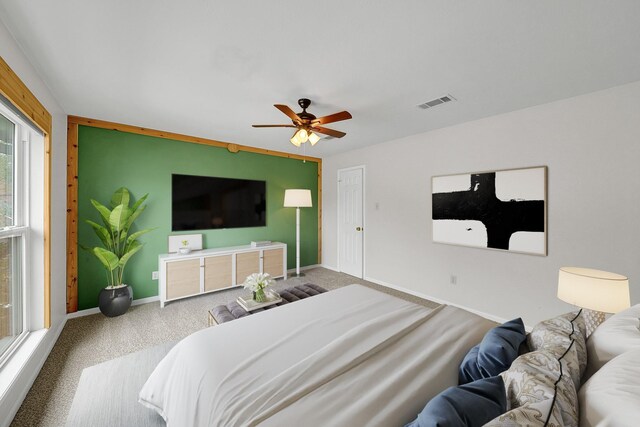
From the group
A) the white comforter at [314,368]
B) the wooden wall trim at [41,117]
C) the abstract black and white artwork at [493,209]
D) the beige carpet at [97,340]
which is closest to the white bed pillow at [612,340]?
Answer: the white comforter at [314,368]

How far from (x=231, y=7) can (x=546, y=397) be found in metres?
2.22

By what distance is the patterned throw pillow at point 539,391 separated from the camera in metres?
0.70

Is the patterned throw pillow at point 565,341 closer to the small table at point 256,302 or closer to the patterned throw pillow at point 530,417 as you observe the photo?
the patterned throw pillow at point 530,417

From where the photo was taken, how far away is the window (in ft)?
6.27

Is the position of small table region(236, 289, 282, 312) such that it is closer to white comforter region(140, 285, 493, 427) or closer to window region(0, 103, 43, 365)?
white comforter region(140, 285, 493, 427)

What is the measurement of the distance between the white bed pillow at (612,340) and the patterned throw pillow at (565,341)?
0.03 m

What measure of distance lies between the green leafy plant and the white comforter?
2.01 m

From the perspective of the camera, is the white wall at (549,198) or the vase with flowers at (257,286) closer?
the white wall at (549,198)

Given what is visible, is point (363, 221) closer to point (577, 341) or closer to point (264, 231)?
point (264, 231)

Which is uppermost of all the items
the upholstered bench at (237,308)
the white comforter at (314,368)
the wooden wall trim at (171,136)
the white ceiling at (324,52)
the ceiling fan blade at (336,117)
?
the white ceiling at (324,52)

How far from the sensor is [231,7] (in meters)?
1.43

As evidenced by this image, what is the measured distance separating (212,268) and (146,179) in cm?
156

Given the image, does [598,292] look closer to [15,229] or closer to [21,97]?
[21,97]

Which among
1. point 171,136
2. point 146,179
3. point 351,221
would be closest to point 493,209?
point 351,221
